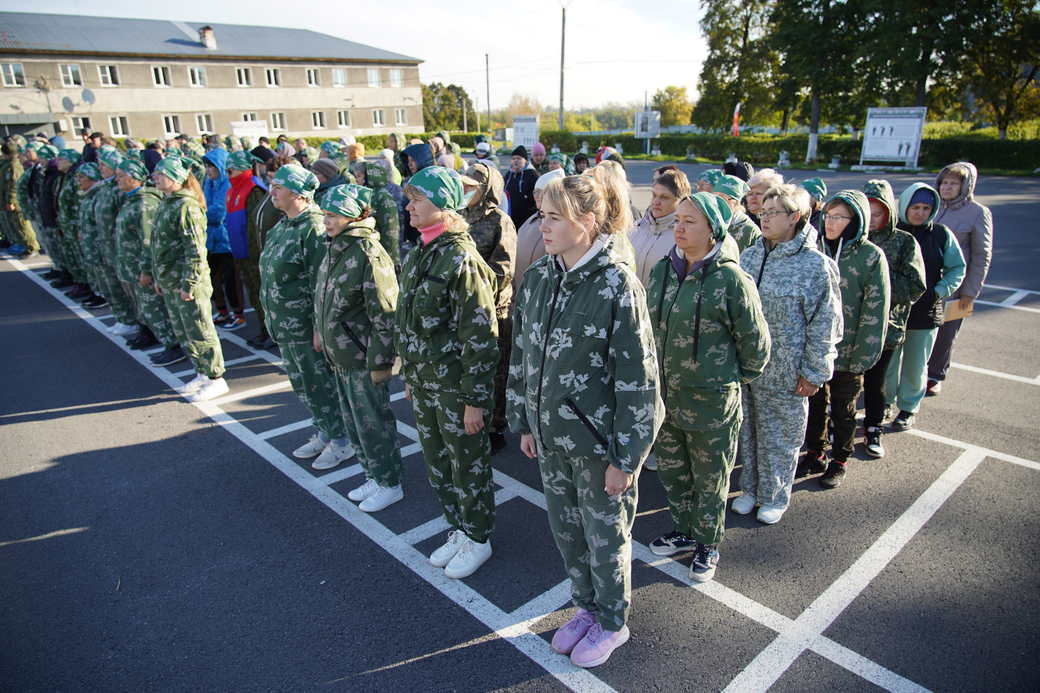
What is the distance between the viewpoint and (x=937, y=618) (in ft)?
10.2

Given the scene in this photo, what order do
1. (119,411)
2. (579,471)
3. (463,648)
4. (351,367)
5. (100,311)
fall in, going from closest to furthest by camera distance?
(579,471) < (463,648) < (351,367) < (119,411) < (100,311)

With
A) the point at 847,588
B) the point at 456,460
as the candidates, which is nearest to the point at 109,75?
the point at 456,460

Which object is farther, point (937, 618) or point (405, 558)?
point (405, 558)

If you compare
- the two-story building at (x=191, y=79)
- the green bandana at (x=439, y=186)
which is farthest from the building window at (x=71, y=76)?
the green bandana at (x=439, y=186)

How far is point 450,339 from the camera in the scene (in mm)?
3291

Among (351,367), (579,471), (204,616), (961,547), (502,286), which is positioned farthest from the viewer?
(502,286)

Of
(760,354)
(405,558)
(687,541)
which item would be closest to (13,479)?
(405,558)

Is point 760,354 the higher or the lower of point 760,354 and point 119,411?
the higher

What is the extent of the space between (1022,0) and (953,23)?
11.9 feet

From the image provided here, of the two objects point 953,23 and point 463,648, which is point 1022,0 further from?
point 463,648

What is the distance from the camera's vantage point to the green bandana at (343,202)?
372 centimetres

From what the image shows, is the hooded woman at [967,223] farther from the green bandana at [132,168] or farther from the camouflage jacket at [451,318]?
the green bandana at [132,168]

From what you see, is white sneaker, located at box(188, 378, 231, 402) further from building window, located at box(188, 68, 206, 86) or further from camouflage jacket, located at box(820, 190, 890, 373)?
building window, located at box(188, 68, 206, 86)

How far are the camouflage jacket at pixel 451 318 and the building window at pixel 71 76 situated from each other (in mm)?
54330
